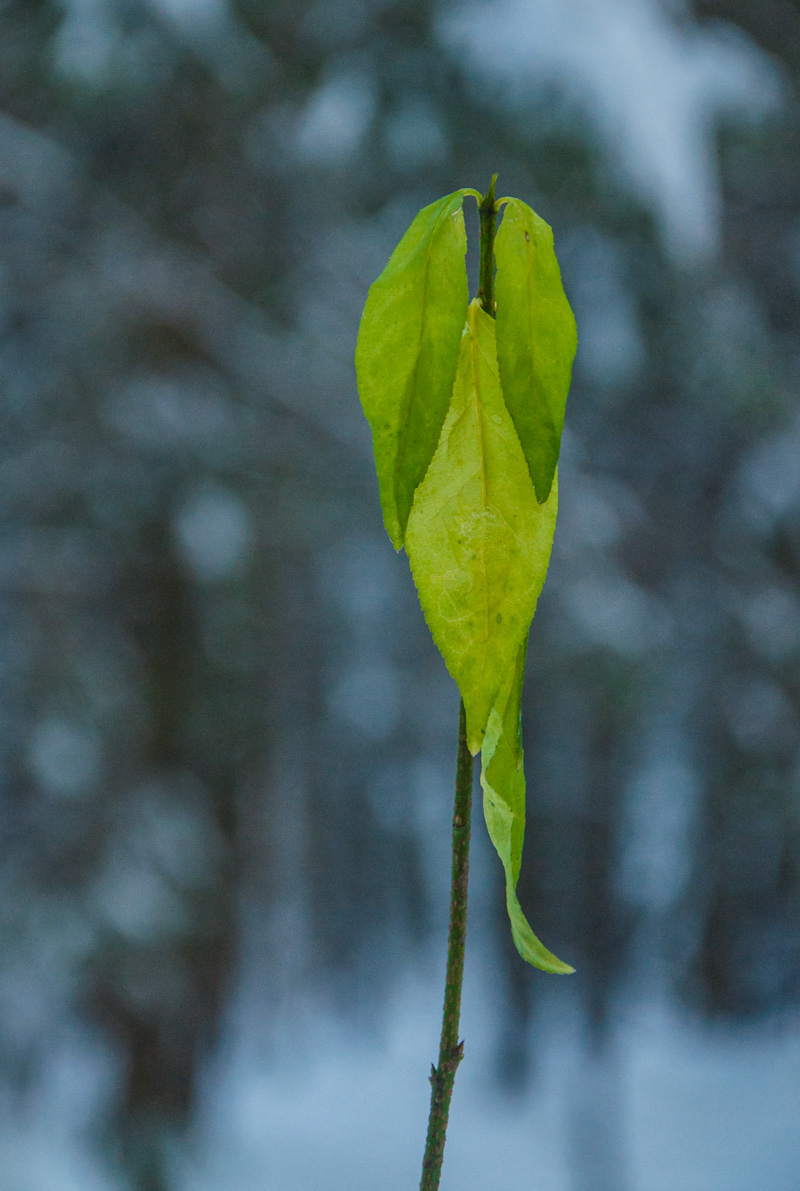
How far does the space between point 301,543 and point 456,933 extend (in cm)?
116

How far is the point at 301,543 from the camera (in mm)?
1302

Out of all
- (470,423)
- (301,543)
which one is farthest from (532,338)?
(301,543)

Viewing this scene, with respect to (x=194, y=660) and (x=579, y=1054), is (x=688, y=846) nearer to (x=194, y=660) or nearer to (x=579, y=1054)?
(x=579, y=1054)

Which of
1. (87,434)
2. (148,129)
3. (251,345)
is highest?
(148,129)

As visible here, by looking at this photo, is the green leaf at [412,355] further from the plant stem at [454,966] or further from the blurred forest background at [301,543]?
the blurred forest background at [301,543]

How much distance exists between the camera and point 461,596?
0.48 ft

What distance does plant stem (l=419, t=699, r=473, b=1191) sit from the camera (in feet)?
0.50

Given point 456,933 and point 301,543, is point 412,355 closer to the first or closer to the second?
point 456,933

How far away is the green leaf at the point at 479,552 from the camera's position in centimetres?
15

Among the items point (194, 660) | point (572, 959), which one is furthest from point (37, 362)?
point (572, 959)

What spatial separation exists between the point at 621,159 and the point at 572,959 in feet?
3.81

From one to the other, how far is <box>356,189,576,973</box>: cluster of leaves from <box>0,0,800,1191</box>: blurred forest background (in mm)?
1134

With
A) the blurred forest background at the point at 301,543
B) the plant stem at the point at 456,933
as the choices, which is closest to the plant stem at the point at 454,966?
the plant stem at the point at 456,933

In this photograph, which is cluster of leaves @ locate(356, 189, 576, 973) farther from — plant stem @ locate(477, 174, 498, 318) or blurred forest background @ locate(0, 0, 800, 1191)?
blurred forest background @ locate(0, 0, 800, 1191)
